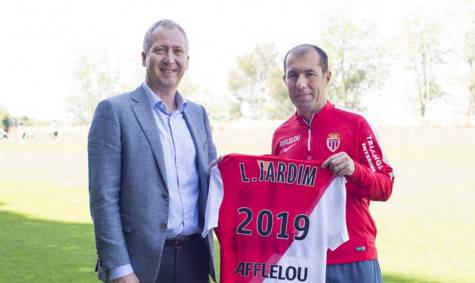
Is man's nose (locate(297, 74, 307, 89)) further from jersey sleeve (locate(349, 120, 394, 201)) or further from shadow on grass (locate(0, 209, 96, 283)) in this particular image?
shadow on grass (locate(0, 209, 96, 283))

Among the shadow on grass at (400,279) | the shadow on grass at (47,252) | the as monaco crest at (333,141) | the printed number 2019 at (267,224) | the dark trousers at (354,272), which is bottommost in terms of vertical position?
the shadow on grass at (400,279)

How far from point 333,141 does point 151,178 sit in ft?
3.61

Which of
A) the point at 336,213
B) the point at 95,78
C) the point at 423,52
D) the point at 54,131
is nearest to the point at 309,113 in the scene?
the point at 336,213

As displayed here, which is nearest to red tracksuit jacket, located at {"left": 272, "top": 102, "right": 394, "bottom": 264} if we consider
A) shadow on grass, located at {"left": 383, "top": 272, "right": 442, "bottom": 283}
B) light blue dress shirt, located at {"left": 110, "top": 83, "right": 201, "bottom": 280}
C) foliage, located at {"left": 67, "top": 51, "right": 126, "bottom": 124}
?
light blue dress shirt, located at {"left": 110, "top": 83, "right": 201, "bottom": 280}

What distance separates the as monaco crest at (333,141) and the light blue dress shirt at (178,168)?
81 centimetres

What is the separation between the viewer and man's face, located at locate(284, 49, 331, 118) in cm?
332

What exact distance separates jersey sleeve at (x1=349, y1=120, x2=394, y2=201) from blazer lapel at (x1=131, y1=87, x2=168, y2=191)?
1.08m

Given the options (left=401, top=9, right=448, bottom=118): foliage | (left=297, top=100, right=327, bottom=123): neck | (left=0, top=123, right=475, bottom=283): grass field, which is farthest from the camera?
(left=401, top=9, right=448, bottom=118): foliage

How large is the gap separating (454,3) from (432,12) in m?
3.09

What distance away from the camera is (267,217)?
135 inches

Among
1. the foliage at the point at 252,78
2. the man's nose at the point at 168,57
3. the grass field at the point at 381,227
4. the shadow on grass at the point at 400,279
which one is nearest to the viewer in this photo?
the man's nose at the point at 168,57

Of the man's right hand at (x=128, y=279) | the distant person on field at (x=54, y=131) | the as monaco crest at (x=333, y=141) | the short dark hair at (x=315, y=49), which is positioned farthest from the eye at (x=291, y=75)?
the distant person on field at (x=54, y=131)

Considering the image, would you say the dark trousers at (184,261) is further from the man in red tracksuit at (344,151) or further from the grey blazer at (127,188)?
the man in red tracksuit at (344,151)

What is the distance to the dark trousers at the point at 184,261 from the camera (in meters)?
3.25
